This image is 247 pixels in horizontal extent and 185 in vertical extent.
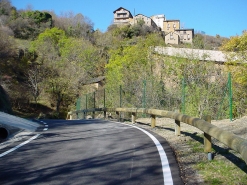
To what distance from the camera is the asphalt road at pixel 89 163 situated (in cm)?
480

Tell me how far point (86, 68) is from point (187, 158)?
57.9 meters

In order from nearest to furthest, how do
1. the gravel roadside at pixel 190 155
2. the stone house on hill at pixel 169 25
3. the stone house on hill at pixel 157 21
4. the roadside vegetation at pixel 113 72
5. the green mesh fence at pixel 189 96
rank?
the gravel roadside at pixel 190 155
the green mesh fence at pixel 189 96
the roadside vegetation at pixel 113 72
the stone house on hill at pixel 157 21
the stone house on hill at pixel 169 25

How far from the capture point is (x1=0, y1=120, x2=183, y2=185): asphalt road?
15.8 ft

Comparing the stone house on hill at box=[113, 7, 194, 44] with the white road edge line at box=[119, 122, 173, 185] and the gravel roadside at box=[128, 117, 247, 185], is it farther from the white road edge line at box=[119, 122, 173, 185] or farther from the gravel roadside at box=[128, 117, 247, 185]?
the white road edge line at box=[119, 122, 173, 185]

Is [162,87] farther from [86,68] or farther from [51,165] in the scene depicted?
[86,68]

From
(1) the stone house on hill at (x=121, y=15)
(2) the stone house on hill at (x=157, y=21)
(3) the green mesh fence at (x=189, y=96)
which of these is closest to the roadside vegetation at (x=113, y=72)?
(3) the green mesh fence at (x=189, y=96)

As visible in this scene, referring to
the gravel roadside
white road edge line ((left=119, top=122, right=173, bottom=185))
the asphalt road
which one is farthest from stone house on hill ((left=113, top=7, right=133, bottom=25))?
white road edge line ((left=119, top=122, right=173, bottom=185))

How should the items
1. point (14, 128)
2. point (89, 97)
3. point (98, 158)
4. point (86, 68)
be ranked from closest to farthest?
point (98, 158), point (14, 128), point (89, 97), point (86, 68)

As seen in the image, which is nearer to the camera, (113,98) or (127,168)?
(127,168)

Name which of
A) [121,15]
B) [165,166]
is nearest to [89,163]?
[165,166]

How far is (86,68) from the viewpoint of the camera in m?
63.2

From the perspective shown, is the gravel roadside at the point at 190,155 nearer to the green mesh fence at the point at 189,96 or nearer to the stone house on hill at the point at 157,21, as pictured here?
the green mesh fence at the point at 189,96

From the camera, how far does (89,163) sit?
580 cm

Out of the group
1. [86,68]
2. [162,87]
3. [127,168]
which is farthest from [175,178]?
[86,68]
